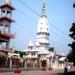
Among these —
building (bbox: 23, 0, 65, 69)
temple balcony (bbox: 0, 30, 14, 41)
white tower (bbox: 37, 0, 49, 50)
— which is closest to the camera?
temple balcony (bbox: 0, 30, 14, 41)

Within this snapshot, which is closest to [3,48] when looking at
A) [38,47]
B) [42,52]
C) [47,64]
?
[47,64]

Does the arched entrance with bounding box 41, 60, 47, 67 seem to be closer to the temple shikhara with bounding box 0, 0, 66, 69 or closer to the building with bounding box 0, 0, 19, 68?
the temple shikhara with bounding box 0, 0, 66, 69

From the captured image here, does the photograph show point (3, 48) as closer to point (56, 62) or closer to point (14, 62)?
point (14, 62)

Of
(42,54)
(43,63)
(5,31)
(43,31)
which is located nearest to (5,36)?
(5,31)

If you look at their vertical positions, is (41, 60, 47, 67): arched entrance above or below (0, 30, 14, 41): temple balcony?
below

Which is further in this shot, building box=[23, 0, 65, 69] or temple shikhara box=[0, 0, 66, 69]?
building box=[23, 0, 65, 69]

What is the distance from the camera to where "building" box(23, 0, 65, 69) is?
245ft

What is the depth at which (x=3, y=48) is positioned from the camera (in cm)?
5491

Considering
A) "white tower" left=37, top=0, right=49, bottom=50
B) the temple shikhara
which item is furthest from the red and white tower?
"white tower" left=37, top=0, right=49, bottom=50

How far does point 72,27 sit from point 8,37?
3721cm

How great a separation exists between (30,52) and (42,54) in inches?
252

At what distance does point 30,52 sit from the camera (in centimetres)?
8819

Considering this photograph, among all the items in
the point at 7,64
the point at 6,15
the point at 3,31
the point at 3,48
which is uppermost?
the point at 6,15

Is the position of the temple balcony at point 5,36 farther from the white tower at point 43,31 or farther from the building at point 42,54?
the white tower at point 43,31
